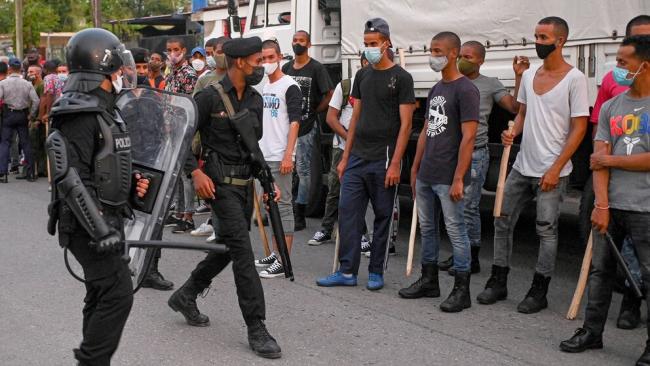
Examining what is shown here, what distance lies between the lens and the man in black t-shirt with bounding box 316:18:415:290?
21.0 feet

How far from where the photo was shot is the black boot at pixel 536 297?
603cm

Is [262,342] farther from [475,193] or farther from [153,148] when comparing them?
[475,193]

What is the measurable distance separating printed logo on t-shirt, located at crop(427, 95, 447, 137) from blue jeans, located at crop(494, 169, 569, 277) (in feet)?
1.95

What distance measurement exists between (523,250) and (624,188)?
3236 mm

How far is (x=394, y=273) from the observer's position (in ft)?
23.9

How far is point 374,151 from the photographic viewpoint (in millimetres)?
6527

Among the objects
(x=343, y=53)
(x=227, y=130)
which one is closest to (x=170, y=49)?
(x=343, y=53)

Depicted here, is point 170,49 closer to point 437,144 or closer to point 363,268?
point 363,268

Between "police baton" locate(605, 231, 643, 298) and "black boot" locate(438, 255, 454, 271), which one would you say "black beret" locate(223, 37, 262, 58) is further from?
"black boot" locate(438, 255, 454, 271)

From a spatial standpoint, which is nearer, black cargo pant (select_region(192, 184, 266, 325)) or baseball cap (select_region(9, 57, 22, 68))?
black cargo pant (select_region(192, 184, 266, 325))

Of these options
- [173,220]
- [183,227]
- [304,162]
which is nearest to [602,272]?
[304,162]

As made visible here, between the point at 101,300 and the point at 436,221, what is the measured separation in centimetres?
300

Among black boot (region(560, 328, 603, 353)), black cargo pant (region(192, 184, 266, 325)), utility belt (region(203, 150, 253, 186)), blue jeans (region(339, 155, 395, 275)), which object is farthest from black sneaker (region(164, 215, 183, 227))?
black boot (region(560, 328, 603, 353))

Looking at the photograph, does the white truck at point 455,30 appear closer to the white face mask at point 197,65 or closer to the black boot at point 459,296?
the white face mask at point 197,65
